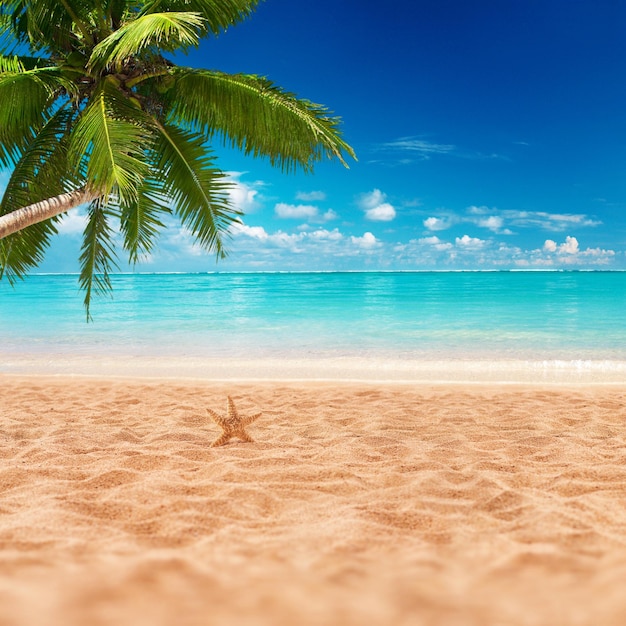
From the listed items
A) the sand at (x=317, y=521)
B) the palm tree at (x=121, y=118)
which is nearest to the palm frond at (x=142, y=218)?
the palm tree at (x=121, y=118)

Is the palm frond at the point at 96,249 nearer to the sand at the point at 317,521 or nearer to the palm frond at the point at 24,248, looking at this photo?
the palm frond at the point at 24,248

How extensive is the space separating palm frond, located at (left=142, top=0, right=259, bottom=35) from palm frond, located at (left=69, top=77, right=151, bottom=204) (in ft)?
4.33

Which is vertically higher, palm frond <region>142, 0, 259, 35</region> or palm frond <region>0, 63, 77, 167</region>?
palm frond <region>142, 0, 259, 35</region>

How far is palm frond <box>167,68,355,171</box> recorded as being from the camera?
6.42m

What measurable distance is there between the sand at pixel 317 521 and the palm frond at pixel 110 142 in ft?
8.20

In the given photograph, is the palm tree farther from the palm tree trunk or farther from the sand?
the sand

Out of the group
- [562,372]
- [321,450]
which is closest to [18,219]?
[321,450]

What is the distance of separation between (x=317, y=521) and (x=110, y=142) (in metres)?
4.42

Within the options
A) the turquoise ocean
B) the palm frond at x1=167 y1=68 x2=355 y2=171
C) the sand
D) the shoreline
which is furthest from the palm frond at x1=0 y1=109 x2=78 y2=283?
the turquoise ocean

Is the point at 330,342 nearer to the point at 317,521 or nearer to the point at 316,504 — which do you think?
the point at 316,504

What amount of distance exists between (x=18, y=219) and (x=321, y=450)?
405cm

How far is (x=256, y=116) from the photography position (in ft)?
21.9

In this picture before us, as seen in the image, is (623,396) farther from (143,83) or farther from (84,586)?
(143,83)

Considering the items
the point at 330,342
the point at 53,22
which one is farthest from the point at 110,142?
the point at 330,342
